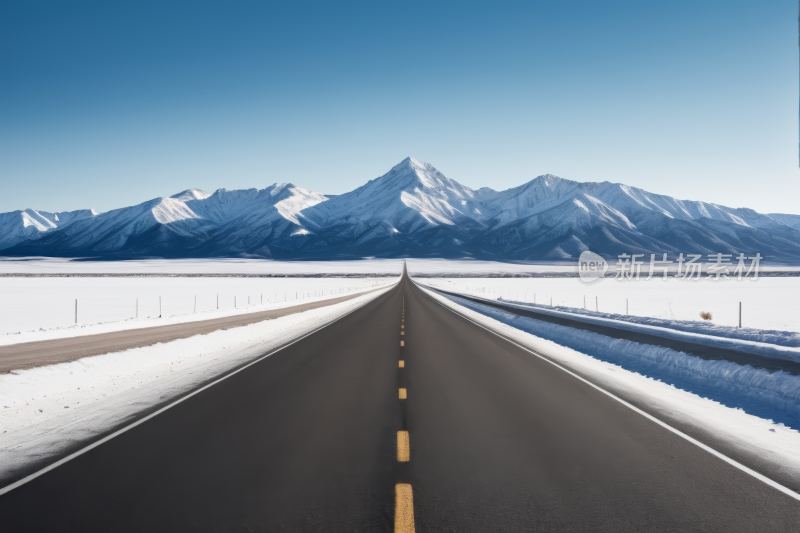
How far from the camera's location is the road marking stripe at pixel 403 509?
4348 mm

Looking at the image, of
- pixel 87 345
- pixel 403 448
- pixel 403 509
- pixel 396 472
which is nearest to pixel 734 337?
pixel 403 448

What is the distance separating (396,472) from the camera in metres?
5.67

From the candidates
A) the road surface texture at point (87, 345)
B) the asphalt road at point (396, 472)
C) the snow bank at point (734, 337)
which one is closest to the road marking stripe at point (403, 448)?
the asphalt road at point (396, 472)

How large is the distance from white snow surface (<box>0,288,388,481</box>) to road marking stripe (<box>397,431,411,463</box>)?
4.33 meters

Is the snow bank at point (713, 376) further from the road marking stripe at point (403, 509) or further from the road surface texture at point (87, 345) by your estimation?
the road surface texture at point (87, 345)

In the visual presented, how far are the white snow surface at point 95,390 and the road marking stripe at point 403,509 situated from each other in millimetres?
4380

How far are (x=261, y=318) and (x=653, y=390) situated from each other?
20688mm

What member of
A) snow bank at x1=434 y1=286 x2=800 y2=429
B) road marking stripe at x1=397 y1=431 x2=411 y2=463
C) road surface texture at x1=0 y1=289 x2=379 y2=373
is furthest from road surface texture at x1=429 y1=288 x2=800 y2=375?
road surface texture at x1=0 y1=289 x2=379 y2=373

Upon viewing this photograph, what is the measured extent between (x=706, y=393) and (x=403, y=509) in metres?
8.80

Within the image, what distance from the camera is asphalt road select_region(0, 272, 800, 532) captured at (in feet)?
15.1

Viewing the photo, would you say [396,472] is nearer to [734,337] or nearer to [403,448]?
[403,448]

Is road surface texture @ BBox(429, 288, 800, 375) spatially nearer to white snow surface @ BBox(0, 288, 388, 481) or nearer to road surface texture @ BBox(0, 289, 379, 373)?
white snow surface @ BBox(0, 288, 388, 481)

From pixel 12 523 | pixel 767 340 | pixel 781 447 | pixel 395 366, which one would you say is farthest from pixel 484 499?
pixel 767 340

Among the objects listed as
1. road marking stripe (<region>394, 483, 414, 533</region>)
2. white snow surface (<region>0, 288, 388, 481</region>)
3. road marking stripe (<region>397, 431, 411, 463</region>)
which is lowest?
white snow surface (<region>0, 288, 388, 481</region>)
